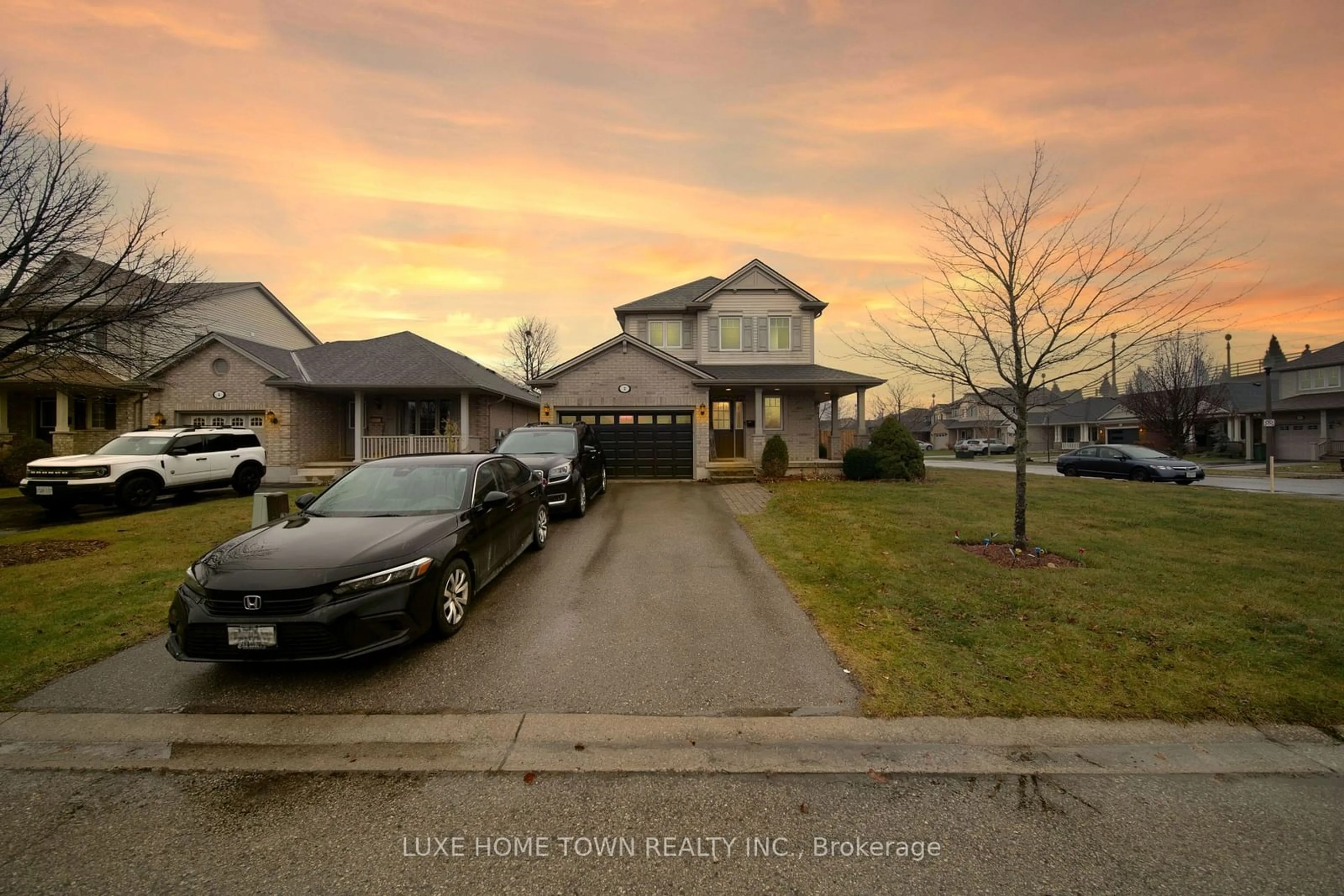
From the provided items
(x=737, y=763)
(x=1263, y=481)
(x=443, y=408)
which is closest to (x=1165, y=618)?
(x=737, y=763)

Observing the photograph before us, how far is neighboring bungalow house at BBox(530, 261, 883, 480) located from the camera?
16.9 meters

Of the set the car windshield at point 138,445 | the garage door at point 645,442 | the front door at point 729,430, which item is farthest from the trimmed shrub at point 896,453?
the car windshield at point 138,445

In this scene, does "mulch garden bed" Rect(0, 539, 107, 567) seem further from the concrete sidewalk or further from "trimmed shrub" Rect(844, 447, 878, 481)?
"trimmed shrub" Rect(844, 447, 878, 481)

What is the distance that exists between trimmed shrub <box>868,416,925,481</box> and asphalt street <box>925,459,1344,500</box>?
7.49 meters

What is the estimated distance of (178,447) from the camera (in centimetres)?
1256

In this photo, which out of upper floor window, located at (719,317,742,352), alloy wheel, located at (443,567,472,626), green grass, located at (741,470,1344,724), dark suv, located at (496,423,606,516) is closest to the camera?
green grass, located at (741,470,1344,724)

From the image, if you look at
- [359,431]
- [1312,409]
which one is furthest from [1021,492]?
[1312,409]

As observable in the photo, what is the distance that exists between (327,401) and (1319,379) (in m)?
53.2

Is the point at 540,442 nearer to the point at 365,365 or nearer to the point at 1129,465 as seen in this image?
the point at 365,365

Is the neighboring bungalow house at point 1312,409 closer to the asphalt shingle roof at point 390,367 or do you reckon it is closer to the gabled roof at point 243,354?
the asphalt shingle roof at point 390,367

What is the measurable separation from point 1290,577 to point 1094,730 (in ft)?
18.9

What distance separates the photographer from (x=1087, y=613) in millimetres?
5305

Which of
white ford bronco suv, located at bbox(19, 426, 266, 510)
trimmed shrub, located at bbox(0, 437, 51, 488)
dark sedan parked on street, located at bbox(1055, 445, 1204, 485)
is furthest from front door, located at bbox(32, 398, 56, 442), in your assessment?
dark sedan parked on street, located at bbox(1055, 445, 1204, 485)

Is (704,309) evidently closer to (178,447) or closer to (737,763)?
(178,447)
